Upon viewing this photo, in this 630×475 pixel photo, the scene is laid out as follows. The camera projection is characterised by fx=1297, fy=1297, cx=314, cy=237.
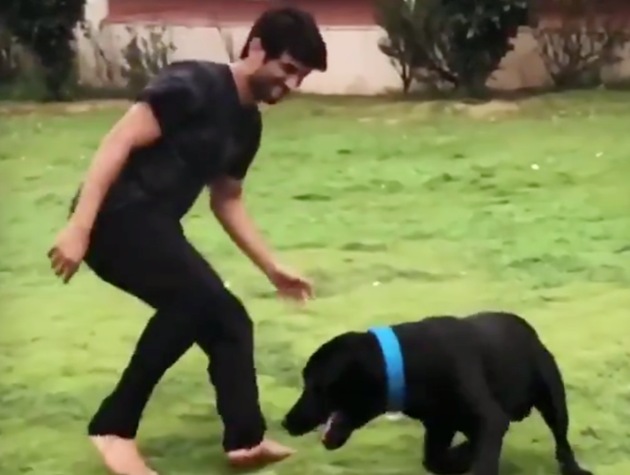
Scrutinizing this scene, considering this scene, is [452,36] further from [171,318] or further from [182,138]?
[171,318]

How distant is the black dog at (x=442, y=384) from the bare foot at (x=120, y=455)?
0.35 m

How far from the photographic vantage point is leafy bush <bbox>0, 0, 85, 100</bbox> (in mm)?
10062

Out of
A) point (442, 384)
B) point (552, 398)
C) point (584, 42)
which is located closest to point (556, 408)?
point (552, 398)

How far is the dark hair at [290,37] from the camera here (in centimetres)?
288

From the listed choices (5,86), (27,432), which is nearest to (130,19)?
(5,86)

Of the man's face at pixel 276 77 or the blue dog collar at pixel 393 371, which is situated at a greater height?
the man's face at pixel 276 77

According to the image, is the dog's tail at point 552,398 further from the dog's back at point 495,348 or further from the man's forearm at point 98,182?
the man's forearm at point 98,182

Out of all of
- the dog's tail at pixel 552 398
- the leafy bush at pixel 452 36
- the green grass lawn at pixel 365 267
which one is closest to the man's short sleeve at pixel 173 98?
the green grass lawn at pixel 365 267

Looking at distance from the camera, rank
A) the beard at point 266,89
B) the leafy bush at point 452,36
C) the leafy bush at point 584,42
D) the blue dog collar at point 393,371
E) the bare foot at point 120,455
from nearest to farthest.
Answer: the blue dog collar at point 393,371 < the bare foot at point 120,455 < the beard at point 266,89 < the leafy bush at point 452,36 < the leafy bush at point 584,42

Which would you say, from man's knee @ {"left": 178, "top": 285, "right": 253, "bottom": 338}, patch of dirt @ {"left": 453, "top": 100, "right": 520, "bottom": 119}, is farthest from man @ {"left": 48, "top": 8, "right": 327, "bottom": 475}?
patch of dirt @ {"left": 453, "top": 100, "right": 520, "bottom": 119}

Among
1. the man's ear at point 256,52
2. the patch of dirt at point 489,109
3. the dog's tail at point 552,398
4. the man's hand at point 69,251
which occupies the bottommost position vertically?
the patch of dirt at point 489,109

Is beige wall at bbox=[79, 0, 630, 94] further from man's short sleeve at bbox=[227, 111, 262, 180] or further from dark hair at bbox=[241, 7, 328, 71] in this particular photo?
dark hair at bbox=[241, 7, 328, 71]

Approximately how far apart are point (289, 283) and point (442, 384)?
0.70 meters

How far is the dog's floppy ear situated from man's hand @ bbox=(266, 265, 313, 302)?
1.78 feet
